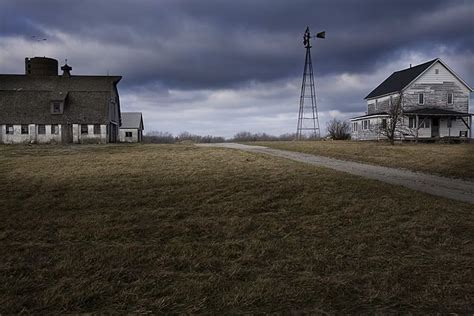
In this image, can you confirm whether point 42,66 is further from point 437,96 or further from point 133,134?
point 437,96

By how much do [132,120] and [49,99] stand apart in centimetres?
1566

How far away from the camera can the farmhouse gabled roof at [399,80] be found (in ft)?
139

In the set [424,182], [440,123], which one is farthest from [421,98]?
[424,182]

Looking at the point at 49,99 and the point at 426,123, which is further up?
the point at 49,99

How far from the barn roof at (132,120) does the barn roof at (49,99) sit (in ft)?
35.8

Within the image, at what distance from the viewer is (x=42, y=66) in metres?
52.4

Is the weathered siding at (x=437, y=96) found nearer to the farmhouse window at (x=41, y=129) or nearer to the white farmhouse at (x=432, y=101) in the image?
the white farmhouse at (x=432, y=101)

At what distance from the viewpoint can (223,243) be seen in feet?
21.5

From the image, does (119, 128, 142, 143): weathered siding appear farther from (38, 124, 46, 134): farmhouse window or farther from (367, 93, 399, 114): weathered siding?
(367, 93, 399, 114): weathered siding

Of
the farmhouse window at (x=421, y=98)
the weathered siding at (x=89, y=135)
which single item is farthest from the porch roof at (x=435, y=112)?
the weathered siding at (x=89, y=135)

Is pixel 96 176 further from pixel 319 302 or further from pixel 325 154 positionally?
pixel 325 154

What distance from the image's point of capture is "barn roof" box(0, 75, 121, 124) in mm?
44344

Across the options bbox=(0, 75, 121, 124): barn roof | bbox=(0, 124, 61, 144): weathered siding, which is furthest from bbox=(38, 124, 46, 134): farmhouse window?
bbox=(0, 75, 121, 124): barn roof

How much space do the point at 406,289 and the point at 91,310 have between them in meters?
3.23
